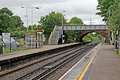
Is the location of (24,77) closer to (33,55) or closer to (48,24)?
(33,55)

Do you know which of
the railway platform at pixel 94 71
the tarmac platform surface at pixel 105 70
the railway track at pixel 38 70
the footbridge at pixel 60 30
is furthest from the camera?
the footbridge at pixel 60 30

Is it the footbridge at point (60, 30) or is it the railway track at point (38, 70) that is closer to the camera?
the railway track at point (38, 70)

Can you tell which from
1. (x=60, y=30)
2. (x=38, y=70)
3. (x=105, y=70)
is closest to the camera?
(x=105, y=70)

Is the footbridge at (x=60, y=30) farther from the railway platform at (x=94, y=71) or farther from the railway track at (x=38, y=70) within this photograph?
the railway platform at (x=94, y=71)

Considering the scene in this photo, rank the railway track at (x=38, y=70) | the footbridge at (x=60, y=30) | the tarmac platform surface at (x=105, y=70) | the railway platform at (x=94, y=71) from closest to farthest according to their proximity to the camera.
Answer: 1. the tarmac platform surface at (x=105, y=70)
2. the railway platform at (x=94, y=71)
3. the railway track at (x=38, y=70)
4. the footbridge at (x=60, y=30)

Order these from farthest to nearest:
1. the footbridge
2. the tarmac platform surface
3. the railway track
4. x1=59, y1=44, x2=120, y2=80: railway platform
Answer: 1. the footbridge
2. the railway track
3. x1=59, y1=44, x2=120, y2=80: railway platform
4. the tarmac platform surface

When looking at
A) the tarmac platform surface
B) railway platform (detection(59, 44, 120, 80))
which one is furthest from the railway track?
the tarmac platform surface

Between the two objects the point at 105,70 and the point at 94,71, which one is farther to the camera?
the point at 105,70

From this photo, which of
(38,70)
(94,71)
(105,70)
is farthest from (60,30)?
(94,71)

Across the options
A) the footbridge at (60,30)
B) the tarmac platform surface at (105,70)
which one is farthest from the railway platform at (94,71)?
the footbridge at (60,30)

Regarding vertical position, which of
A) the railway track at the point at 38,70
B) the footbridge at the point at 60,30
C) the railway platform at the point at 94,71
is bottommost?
the railway track at the point at 38,70

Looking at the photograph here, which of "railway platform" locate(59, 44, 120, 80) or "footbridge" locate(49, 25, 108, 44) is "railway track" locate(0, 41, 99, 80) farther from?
"footbridge" locate(49, 25, 108, 44)

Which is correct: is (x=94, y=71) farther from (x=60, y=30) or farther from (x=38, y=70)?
(x=60, y=30)

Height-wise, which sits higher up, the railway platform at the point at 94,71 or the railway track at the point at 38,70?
the railway platform at the point at 94,71
